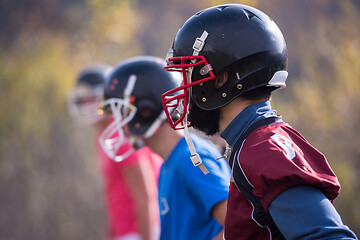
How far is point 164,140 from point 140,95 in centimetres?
42

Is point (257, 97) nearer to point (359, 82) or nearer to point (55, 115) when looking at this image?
point (359, 82)

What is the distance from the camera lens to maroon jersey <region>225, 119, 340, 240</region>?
150 cm

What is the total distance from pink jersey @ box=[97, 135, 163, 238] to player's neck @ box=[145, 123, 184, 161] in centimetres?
121

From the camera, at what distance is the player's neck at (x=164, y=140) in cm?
301

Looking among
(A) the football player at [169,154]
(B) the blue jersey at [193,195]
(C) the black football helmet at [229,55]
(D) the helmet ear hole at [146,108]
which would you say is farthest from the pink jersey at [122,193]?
(C) the black football helmet at [229,55]

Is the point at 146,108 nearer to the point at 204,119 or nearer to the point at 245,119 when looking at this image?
the point at 204,119

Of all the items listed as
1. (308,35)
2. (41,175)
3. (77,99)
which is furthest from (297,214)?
(41,175)

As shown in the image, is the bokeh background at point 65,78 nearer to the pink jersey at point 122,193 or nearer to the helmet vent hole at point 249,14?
the pink jersey at point 122,193

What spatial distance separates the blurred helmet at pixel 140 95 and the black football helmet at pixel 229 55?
1.26 m

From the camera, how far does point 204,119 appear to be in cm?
205

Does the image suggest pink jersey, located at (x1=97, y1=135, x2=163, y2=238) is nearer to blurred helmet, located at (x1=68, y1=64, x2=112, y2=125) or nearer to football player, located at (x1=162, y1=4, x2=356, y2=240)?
blurred helmet, located at (x1=68, y1=64, x2=112, y2=125)

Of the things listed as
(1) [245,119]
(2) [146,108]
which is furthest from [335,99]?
(1) [245,119]

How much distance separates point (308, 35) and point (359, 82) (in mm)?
1058

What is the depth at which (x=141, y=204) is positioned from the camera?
4.33 meters
